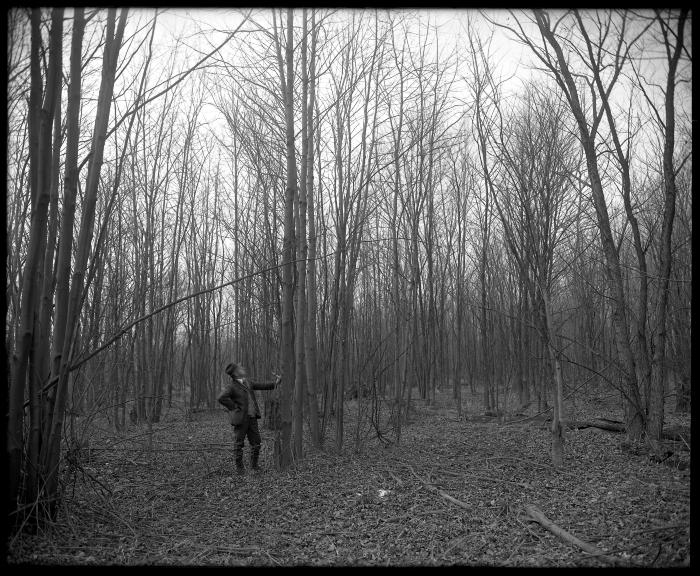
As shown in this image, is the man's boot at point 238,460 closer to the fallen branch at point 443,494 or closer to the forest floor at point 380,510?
the forest floor at point 380,510

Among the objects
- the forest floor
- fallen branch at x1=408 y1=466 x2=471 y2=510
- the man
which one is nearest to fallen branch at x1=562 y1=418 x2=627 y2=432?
the forest floor

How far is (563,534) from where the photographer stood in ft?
10.9

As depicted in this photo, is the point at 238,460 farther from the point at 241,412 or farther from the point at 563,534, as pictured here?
the point at 563,534

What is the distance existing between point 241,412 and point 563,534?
4.08 m

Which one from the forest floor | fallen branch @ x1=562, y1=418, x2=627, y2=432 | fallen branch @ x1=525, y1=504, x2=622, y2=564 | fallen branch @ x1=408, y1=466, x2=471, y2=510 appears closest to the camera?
fallen branch @ x1=525, y1=504, x2=622, y2=564

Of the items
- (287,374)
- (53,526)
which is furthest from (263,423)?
(53,526)

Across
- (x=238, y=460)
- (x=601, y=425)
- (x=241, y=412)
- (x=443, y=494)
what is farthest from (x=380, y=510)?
(x=601, y=425)

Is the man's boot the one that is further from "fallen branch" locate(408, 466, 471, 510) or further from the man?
"fallen branch" locate(408, 466, 471, 510)

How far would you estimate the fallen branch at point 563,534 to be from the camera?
2896 millimetres

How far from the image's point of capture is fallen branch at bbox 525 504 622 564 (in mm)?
2896

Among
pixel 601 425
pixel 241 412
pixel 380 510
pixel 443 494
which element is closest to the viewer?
pixel 380 510

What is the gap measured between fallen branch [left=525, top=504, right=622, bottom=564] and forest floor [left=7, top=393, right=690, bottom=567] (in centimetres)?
3

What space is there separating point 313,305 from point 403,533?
4.50 meters

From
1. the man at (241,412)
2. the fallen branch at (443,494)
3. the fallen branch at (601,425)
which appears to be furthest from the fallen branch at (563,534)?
the fallen branch at (601,425)
